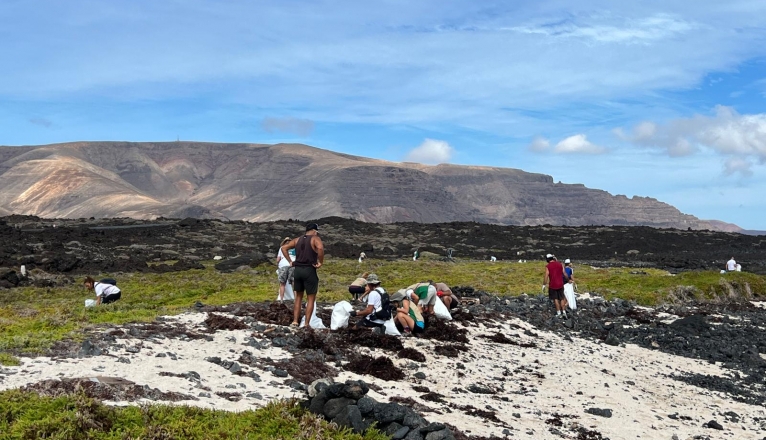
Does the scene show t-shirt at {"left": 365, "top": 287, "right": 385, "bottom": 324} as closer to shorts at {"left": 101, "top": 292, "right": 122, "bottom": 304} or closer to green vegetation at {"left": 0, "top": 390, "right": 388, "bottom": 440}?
green vegetation at {"left": 0, "top": 390, "right": 388, "bottom": 440}

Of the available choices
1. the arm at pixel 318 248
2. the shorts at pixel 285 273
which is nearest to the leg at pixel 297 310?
the arm at pixel 318 248

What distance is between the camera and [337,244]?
62.7m

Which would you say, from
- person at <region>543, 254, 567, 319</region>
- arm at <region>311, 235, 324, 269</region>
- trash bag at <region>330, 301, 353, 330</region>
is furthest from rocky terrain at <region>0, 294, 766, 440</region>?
arm at <region>311, 235, 324, 269</region>

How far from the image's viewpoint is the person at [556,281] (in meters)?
25.6

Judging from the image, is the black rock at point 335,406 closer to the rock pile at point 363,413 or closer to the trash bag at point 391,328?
the rock pile at point 363,413

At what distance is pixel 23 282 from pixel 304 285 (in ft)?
74.5

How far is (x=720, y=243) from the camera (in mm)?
80125

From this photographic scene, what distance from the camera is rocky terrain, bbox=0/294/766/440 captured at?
1145 centimetres

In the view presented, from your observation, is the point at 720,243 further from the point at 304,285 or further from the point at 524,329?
the point at 304,285

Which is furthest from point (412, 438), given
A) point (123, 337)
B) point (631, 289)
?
point (631, 289)

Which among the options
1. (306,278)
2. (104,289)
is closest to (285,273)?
(306,278)

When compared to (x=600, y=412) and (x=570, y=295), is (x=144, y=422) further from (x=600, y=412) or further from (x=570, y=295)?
(x=570, y=295)

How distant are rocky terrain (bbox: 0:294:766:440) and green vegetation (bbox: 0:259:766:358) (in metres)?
2.38

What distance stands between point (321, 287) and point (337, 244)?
97.7 ft
